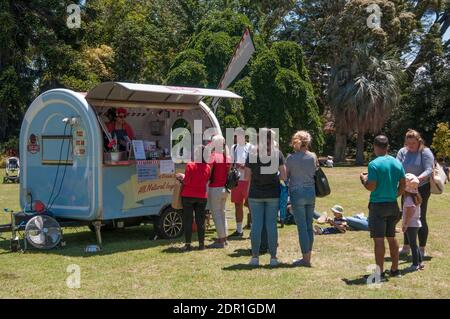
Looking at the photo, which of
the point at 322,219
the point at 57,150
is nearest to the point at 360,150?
the point at 322,219

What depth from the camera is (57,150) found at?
10.1m

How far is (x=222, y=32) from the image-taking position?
29781mm

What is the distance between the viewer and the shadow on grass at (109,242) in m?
9.34

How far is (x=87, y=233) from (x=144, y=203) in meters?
2.03

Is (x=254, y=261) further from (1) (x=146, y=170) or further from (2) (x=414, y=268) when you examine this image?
(1) (x=146, y=170)

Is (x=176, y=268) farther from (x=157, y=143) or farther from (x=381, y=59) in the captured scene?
(x=381, y=59)

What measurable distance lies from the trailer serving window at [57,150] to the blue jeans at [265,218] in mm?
3508

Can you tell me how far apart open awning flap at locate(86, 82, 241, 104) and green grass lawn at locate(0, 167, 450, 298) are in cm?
250

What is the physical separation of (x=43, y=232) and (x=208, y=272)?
319cm

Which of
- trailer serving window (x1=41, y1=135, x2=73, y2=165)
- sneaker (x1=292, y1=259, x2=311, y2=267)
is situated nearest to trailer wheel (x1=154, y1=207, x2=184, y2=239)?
trailer serving window (x1=41, y1=135, x2=73, y2=165)

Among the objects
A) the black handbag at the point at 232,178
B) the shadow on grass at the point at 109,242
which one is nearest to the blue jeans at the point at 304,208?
the black handbag at the point at 232,178

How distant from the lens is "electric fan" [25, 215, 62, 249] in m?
9.39

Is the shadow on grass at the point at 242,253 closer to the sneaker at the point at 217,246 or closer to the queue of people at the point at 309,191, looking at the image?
the sneaker at the point at 217,246
